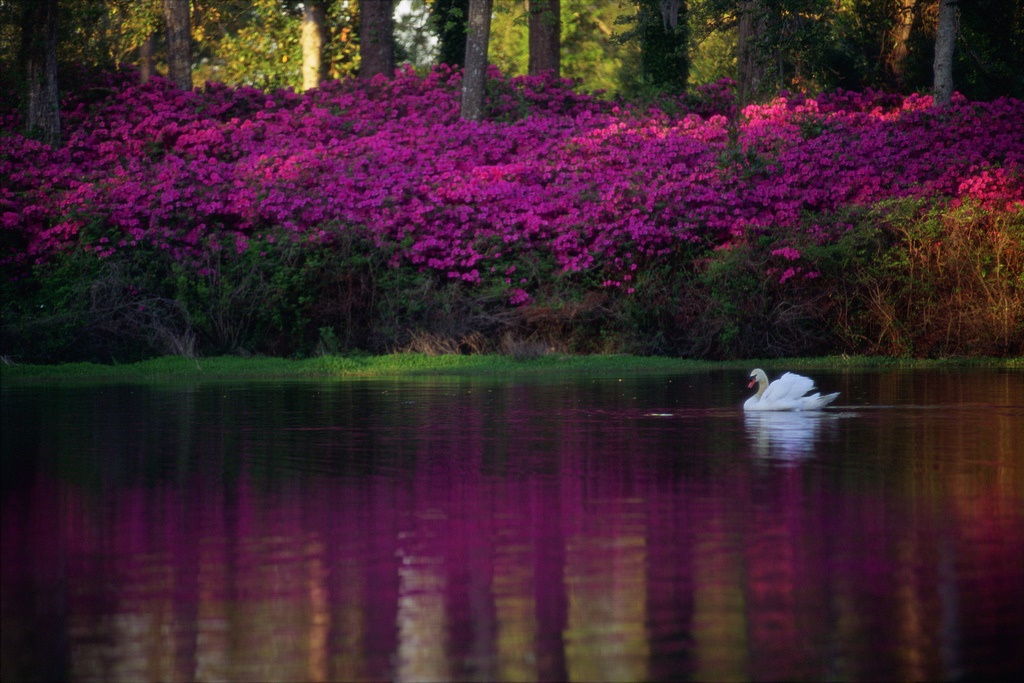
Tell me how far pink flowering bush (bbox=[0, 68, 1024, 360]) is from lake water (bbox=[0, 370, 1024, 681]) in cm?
1289

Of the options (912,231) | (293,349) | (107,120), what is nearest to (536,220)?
(293,349)

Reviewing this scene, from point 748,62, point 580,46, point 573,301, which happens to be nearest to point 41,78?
point 573,301

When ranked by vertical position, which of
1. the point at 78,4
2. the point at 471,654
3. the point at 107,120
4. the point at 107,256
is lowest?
the point at 471,654

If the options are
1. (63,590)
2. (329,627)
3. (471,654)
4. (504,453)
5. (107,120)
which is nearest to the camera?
(471,654)

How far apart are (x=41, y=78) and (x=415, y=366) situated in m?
12.6

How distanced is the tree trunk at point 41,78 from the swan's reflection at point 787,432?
833 inches

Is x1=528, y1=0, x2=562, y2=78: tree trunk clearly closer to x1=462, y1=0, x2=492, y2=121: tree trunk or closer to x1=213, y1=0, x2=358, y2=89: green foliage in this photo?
x1=462, y1=0, x2=492, y2=121: tree trunk

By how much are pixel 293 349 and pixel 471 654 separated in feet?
75.8

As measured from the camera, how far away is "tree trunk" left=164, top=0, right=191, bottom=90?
123 feet

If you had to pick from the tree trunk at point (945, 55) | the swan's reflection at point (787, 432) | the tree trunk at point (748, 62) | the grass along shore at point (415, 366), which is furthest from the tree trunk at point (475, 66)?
the swan's reflection at point (787, 432)

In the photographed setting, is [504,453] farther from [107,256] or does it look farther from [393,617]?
[107,256]

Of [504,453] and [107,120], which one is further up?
[107,120]

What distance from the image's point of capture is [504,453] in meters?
13.4

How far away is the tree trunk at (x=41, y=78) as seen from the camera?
3269 cm
